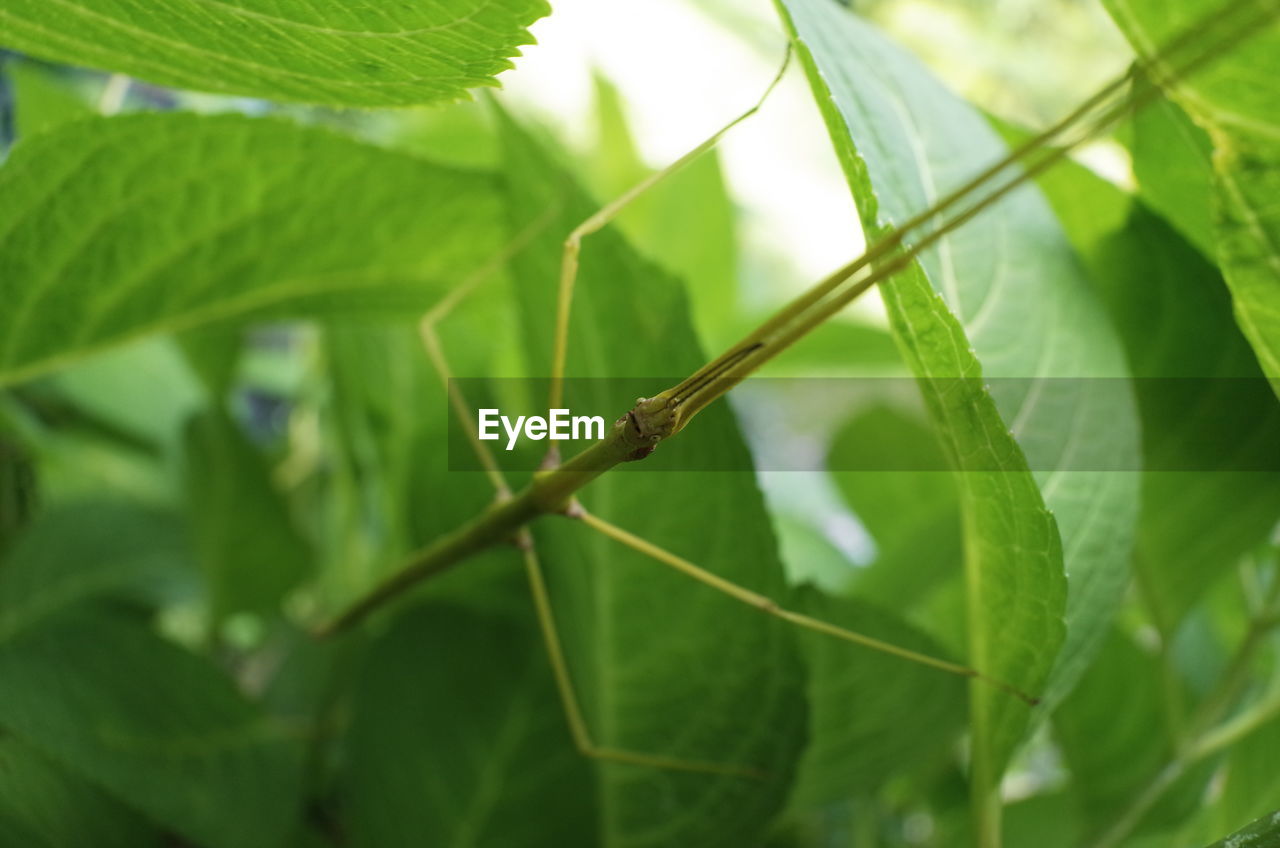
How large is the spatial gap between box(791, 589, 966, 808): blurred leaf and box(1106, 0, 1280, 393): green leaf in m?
0.17

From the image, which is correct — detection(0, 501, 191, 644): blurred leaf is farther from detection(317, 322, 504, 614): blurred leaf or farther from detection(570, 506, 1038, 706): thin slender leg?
detection(570, 506, 1038, 706): thin slender leg

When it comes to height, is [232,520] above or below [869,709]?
above

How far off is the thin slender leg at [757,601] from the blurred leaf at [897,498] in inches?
→ 4.1

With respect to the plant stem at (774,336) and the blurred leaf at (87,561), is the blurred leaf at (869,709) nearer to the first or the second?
the plant stem at (774,336)

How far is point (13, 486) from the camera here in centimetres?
59

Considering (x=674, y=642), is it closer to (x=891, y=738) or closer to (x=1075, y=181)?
(x=891, y=738)

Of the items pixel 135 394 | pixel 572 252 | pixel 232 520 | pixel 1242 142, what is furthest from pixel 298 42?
pixel 135 394

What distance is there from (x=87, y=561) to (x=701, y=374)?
407 millimetres

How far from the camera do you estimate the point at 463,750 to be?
45 centimetres

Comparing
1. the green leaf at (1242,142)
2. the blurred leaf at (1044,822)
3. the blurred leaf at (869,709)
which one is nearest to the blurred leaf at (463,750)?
the blurred leaf at (869,709)

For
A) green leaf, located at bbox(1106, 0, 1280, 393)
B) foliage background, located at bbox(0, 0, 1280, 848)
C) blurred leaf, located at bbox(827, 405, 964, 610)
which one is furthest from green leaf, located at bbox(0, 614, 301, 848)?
green leaf, located at bbox(1106, 0, 1280, 393)

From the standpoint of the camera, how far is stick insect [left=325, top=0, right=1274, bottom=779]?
0.84 ft

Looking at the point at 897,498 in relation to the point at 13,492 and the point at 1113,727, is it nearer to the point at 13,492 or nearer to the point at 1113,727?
the point at 1113,727

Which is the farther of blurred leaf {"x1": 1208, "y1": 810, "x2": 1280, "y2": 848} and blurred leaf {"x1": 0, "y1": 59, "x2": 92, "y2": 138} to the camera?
blurred leaf {"x1": 0, "y1": 59, "x2": 92, "y2": 138}
